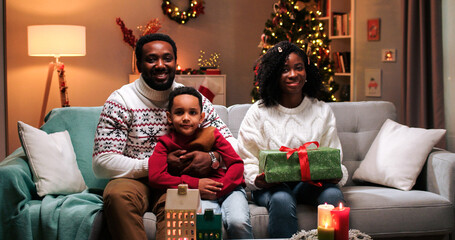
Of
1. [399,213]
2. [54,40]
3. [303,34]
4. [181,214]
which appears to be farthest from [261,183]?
[54,40]

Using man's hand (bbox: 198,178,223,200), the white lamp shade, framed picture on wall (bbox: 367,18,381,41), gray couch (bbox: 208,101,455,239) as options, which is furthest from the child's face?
Answer: framed picture on wall (bbox: 367,18,381,41)

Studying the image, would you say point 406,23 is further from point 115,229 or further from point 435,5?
point 115,229

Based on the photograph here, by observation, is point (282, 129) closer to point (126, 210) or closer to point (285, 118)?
point (285, 118)

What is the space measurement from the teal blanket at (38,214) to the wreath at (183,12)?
387 cm

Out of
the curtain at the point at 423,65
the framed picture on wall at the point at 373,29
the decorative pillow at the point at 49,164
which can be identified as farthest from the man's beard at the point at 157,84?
the framed picture on wall at the point at 373,29

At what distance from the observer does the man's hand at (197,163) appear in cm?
231

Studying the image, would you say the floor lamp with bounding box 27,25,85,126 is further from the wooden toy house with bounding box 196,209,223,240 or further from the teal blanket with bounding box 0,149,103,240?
the wooden toy house with bounding box 196,209,223,240

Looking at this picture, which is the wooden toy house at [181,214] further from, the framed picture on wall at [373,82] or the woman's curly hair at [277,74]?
the framed picture on wall at [373,82]

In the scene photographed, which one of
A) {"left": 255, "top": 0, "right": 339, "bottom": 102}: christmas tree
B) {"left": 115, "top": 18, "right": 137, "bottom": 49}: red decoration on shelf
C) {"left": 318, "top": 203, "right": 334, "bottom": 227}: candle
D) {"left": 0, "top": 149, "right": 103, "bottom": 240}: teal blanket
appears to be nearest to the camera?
{"left": 318, "top": 203, "right": 334, "bottom": 227}: candle

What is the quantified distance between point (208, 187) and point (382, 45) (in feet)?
10.8

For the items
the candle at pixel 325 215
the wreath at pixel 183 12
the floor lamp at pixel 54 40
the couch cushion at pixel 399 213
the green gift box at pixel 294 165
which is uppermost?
the wreath at pixel 183 12

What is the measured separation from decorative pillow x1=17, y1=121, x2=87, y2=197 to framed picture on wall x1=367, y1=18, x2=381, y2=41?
3.49 meters

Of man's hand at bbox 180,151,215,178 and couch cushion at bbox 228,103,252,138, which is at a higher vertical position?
couch cushion at bbox 228,103,252,138

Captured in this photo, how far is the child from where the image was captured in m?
2.24
